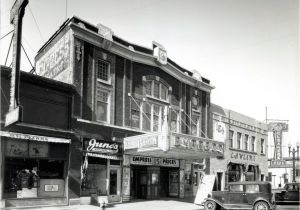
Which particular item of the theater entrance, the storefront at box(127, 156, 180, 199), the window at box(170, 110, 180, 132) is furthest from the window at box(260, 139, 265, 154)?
the theater entrance

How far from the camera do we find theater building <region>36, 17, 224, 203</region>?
19969mm

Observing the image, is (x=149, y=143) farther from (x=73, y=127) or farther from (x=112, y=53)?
(x=112, y=53)

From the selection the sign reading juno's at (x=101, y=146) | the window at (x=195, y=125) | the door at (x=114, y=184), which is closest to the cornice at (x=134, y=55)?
the window at (x=195, y=125)

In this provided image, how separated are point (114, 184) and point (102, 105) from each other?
5.06 metres

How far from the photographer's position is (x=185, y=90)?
1117 inches

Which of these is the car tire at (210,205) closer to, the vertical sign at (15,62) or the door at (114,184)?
the door at (114,184)

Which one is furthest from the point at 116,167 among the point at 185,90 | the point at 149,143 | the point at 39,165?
the point at 185,90

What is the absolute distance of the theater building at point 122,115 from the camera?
1997 cm

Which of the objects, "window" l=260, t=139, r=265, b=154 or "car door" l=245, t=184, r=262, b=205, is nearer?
"car door" l=245, t=184, r=262, b=205

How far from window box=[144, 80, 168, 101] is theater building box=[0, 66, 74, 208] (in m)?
7.03

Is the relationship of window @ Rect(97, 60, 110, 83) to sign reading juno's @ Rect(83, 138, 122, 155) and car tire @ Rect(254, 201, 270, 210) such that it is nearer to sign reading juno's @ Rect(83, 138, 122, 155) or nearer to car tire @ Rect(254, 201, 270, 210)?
sign reading juno's @ Rect(83, 138, 122, 155)

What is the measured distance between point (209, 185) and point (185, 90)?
914cm

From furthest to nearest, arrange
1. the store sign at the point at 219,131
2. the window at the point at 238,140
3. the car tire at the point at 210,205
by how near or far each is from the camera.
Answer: the window at the point at 238,140, the store sign at the point at 219,131, the car tire at the point at 210,205

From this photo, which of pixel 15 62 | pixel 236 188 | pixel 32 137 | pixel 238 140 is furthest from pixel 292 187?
pixel 15 62
